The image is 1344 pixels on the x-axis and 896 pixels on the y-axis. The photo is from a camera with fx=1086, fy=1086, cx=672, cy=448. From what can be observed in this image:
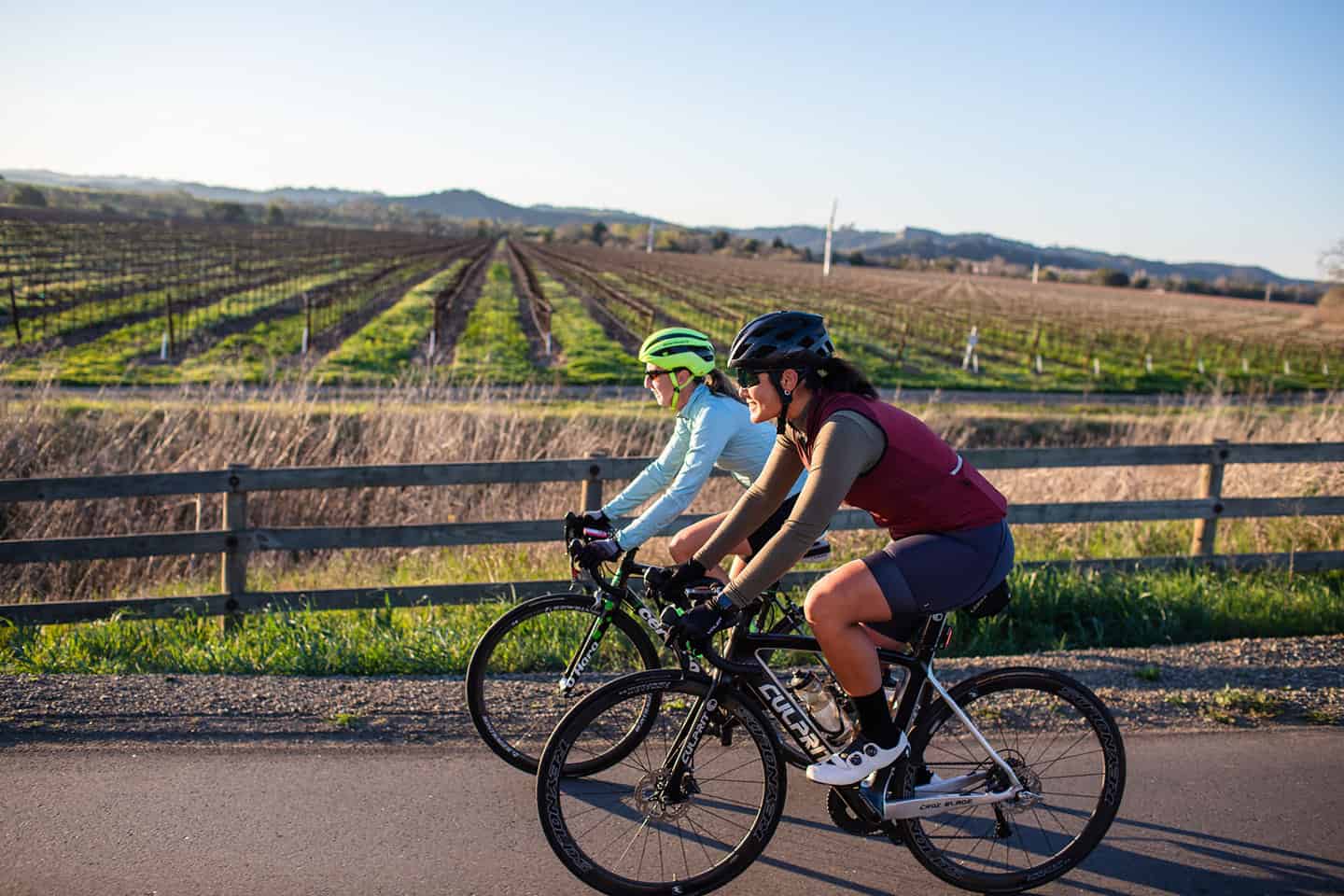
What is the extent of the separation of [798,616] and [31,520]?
29.1 feet

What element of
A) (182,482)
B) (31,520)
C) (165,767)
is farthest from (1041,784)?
(31,520)

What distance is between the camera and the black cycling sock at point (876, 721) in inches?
145

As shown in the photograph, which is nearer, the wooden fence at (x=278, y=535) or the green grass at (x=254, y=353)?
the wooden fence at (x=278, y=535)

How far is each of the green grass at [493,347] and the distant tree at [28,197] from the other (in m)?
46.6

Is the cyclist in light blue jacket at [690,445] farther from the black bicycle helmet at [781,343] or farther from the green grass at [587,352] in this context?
the green grass at [587,352]

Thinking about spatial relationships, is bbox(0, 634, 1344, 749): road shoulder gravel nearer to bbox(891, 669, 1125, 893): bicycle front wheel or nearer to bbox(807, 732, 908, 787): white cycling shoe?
bbox(891, 669, 1125, 893): bicycle front wheel

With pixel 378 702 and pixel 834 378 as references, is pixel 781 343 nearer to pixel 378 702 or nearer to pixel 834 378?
pixel 834 378

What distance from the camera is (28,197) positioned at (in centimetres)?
7425

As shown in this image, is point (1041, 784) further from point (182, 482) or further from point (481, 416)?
point (481, 416)

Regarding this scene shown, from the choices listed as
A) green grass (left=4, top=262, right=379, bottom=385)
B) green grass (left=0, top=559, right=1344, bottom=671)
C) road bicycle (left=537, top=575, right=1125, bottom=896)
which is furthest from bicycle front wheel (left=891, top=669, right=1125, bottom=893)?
green grass (left=4, top=262, right=379, bottom=385)

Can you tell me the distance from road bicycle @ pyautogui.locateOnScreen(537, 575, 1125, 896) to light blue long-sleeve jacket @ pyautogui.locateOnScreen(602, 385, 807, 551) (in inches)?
31.3

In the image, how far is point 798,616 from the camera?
4281 mm

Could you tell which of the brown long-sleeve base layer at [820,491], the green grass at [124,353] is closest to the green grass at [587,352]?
the green grass at [124,353]

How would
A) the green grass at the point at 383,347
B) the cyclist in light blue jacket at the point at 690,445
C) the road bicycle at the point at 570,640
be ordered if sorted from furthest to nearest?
the green grass at the point at 383,347
the cyclist in light blue jacket at the point at 690,445
the road bicycle at the point at 570,640
